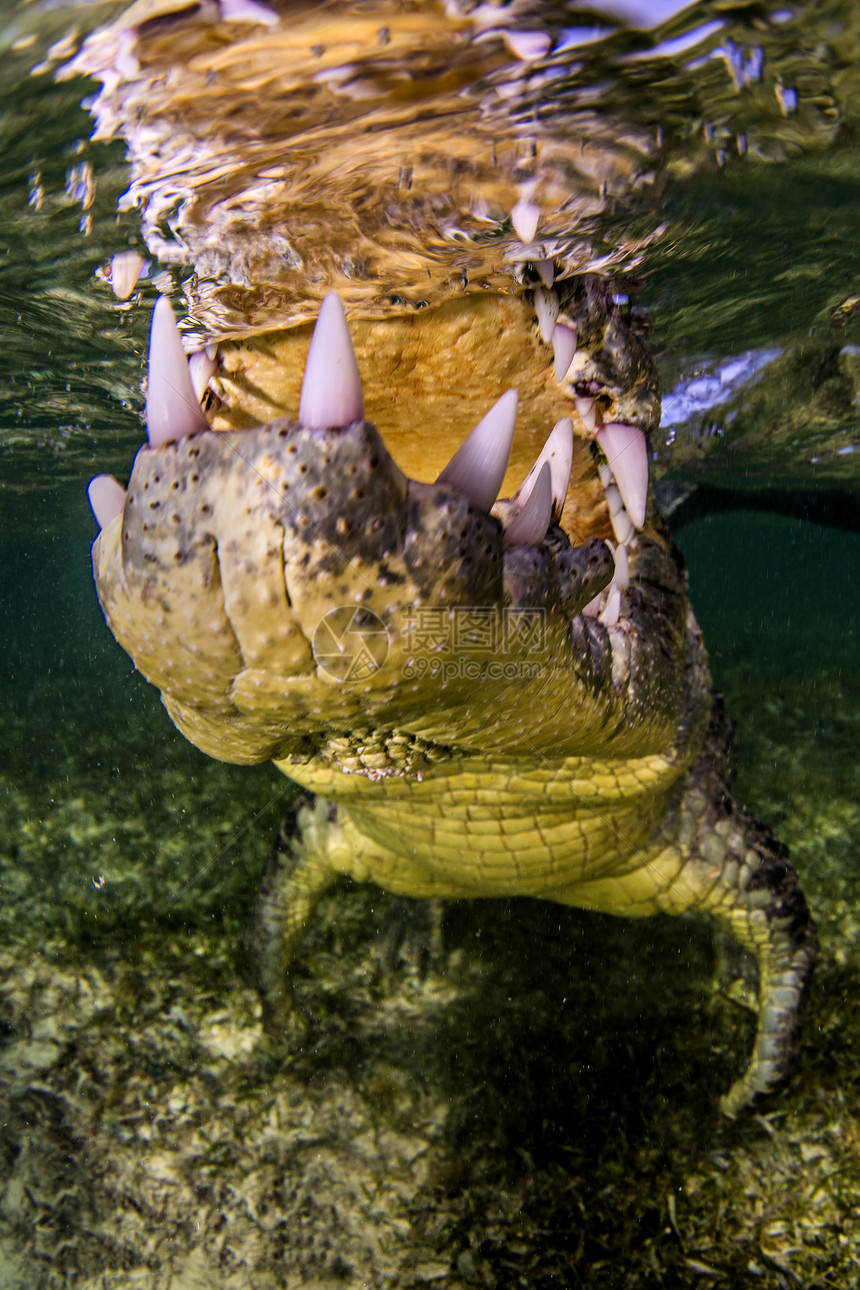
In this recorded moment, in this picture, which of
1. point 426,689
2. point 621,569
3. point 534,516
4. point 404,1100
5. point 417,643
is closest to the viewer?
point 417,643

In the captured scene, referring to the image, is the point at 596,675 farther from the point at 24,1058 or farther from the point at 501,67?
Result: the point at 24,1058

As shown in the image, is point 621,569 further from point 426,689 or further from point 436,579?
point 436,579

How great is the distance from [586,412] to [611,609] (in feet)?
2.63

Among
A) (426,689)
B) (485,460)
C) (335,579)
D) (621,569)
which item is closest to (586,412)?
(621,569)

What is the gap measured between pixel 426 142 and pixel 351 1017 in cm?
427

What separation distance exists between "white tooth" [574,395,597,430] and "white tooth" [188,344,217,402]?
1377 millimetres

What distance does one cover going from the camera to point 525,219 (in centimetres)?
341

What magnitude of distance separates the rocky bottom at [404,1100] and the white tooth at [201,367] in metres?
3.25

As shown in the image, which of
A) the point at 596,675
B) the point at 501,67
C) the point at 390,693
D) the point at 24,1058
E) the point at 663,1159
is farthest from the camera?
the point at 24,1058

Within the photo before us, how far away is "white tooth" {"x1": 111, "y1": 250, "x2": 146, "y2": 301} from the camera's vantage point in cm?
432

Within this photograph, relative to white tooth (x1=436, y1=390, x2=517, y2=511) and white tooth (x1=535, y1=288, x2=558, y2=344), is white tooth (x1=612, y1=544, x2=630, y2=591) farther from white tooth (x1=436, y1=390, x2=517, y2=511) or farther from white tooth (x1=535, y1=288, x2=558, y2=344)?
white tooth (x1=436, y1=390, x2=517, y2=511)

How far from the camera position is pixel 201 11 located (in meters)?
2.09

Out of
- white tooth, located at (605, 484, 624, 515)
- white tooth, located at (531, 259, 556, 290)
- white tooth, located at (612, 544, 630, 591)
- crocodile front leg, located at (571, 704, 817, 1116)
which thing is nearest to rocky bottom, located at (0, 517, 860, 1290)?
crocodile front leg, located at (571, 704, 817, 1116)

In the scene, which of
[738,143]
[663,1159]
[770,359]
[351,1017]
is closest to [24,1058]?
[351,1017]
